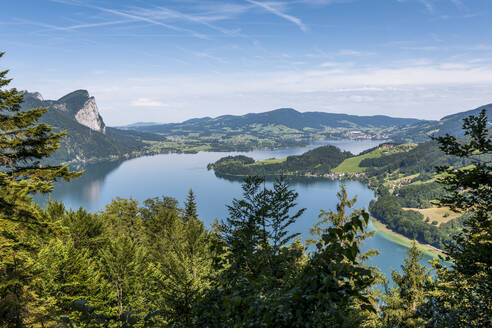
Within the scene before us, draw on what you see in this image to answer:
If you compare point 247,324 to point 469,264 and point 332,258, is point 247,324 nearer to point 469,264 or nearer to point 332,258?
point 332,258

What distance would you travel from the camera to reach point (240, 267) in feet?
20.8

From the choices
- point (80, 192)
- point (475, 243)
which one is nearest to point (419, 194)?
point (475, 243)

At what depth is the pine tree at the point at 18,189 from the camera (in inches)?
394

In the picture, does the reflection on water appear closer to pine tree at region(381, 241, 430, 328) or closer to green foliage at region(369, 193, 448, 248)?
green foliage at region(369, 193, 448, 248)

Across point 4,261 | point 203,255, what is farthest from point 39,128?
point 203,255

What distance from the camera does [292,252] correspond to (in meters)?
4.52

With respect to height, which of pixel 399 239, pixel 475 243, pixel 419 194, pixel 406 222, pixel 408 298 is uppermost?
pixel 475 243

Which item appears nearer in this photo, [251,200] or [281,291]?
[281,291]

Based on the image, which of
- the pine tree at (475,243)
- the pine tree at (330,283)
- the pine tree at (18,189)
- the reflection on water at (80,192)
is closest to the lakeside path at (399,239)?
the pine tree at (475,243)

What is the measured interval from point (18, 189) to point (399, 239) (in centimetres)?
13042

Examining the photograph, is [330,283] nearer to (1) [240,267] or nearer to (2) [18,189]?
(1) [240,267]

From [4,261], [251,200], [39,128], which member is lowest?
[4,261]

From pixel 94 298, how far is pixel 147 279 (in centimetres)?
512

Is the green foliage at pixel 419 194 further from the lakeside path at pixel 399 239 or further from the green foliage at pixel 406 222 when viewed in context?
the lakeside path at pixel 399 239
